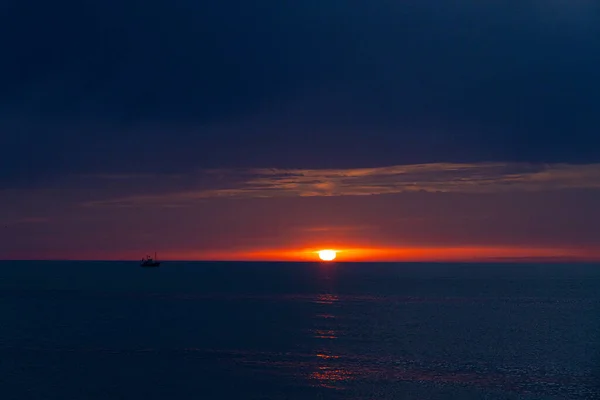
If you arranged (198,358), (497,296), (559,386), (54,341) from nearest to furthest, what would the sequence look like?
(559,386), (198,358), (54,341), (497,296)

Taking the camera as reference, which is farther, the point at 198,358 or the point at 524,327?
Result: the point at 524,327

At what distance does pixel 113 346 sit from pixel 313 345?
19.1 meters

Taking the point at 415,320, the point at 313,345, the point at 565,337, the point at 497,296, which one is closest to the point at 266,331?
the point at 313,345

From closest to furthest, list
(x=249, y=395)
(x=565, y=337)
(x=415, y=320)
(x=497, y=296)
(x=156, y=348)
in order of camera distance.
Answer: (x=249, y=395), (x=156, y=348), (x=565, y=337), (x=415, y=320), (x=497, y=296)

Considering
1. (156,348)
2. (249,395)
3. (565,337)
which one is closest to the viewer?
(249,395)

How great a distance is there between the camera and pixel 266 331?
80.4m

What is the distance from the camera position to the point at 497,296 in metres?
161

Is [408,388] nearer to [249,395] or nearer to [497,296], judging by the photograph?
[249,395]

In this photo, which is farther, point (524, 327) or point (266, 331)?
point (524, 327)

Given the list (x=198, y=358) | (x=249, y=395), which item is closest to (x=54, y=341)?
(x=198, y=358)

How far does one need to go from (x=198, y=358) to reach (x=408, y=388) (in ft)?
65.4

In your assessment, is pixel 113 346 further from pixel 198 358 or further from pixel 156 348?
pixel 198 358

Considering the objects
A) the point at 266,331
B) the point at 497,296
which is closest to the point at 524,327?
the point at 266,331

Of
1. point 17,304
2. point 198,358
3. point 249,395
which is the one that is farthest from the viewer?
point 17,304
